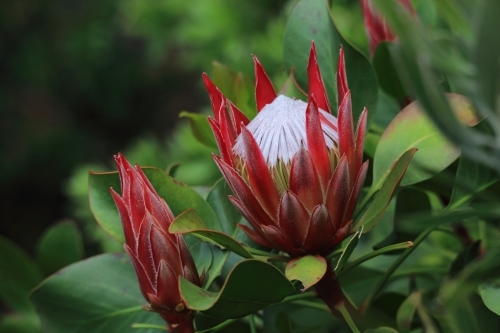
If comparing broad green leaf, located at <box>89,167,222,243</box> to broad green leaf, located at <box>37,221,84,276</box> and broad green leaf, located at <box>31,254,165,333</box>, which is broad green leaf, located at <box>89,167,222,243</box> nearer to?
broad green leaf, located at <box>31,254,165,333</box>

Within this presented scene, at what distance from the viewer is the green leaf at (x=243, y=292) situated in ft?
1.72

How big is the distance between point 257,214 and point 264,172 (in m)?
0.04

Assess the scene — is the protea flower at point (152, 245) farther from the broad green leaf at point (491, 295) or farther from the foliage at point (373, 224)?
the broad green leaf at point (491, 295)

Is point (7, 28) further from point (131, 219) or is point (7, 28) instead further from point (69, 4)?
point (131, 219)

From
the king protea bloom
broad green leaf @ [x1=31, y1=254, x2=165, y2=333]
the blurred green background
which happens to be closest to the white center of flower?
the king protea bloom

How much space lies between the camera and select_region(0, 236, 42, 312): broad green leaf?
0.88 m

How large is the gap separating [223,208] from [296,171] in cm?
16

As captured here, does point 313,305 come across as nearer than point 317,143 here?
No

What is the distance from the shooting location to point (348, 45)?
0.71 metres

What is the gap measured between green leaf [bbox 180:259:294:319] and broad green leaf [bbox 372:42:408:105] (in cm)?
33

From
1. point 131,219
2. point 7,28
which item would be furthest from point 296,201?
point 7,28

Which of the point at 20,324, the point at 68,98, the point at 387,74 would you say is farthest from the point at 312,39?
the point at 68,98

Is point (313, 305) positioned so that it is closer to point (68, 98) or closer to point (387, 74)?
point (387, 74)

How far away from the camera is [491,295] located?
564mm
